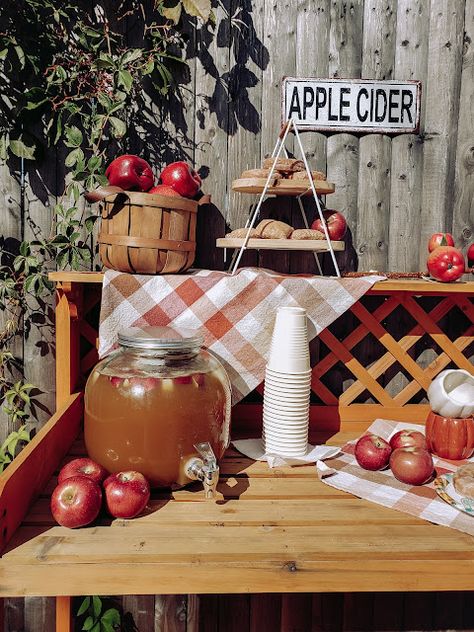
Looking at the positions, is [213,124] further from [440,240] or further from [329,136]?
[440,240]

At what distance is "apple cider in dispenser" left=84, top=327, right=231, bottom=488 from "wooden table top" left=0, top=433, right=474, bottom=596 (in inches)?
3.5

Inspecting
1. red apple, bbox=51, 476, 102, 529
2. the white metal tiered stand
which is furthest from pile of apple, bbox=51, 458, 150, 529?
the white metal tiered stand

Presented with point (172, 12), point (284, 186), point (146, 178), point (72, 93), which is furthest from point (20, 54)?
point (284, 186)

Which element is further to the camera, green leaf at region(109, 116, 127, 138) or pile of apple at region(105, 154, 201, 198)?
green leaf at region(109, 116, 127, 138)

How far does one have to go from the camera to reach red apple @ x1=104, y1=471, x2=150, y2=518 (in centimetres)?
111

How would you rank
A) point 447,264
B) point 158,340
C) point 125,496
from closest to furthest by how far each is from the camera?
point 125,496 < point 158,340 < point 447,264

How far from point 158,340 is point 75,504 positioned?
14.2 inches

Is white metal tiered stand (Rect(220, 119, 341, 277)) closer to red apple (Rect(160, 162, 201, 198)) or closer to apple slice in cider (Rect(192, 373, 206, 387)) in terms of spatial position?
red apple (Rect(160, 162, 201, 198))

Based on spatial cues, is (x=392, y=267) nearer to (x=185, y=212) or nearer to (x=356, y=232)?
(x=356, y=232)

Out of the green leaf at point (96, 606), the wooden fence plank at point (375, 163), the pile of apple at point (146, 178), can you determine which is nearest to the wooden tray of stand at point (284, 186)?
the pile of apple at point (146, 178)

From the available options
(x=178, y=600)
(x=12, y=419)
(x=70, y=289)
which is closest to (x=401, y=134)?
(x=70, y=289)

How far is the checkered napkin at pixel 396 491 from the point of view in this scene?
1.14 meters

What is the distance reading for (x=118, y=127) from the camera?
5.18 feet

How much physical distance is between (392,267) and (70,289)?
0.98m
